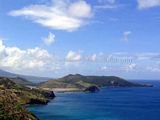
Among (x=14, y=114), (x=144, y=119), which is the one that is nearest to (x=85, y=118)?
(x=144, y=119)

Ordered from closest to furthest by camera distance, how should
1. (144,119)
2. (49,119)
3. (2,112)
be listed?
(2,112)
(49,119)
(144,119)

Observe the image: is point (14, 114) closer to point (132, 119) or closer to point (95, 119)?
point (95, 119)

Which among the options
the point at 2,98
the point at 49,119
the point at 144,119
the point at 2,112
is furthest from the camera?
the point at 144,119

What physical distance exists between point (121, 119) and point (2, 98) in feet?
243

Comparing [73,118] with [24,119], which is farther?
[73,118]

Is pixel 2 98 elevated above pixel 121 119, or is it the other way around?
pixel 2 98

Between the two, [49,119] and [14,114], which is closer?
[14,114]

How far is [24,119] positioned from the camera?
133 meters

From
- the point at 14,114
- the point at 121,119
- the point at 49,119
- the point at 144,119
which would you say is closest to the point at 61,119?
the point at 49,119

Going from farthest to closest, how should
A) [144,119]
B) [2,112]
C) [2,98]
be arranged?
[144,119], [2,98], [2,112]

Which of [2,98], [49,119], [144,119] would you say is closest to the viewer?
[2,98]

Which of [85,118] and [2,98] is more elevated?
[2,98]

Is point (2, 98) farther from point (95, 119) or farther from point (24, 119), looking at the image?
point (95, 119)

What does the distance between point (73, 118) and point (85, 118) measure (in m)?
6.51
